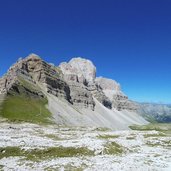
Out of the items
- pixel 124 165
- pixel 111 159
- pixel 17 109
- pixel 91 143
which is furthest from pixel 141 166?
pixel 17 109

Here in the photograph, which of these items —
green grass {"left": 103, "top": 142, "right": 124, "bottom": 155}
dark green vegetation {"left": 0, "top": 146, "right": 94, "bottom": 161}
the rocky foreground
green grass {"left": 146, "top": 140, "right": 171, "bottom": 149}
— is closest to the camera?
the rocky foreground

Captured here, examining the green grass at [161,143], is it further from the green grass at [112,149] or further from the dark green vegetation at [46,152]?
the dark green vegetation at [46,152]

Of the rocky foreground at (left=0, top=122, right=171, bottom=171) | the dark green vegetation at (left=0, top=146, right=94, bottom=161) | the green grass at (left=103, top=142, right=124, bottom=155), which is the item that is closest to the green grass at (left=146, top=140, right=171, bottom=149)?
the rocky foreground at (left=0, top=122, right=171, bottom=171)

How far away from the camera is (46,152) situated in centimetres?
4444

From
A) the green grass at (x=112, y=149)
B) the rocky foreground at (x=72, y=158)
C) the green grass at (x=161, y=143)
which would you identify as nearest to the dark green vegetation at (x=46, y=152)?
the rocky foreground at (x=72, y=158)

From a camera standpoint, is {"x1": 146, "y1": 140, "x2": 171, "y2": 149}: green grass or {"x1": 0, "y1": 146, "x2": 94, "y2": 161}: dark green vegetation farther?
{"x1": 146, "y1": 140, "x2": 171, "y2": 149}: green grass

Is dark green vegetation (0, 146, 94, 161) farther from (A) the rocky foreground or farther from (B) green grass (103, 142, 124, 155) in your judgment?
(B) green grass (103, 142, 124, 155)

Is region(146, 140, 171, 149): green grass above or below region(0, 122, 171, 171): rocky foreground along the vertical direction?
above

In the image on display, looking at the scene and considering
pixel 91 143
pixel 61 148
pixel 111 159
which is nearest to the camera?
pixel 111 159

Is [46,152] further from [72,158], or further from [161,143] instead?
[161,143]

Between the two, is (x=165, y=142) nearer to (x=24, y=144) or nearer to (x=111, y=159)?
(x=111, y=159)

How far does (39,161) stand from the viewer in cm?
3897

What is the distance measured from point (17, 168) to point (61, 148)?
12.2m

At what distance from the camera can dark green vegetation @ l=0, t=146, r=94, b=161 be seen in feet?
140
